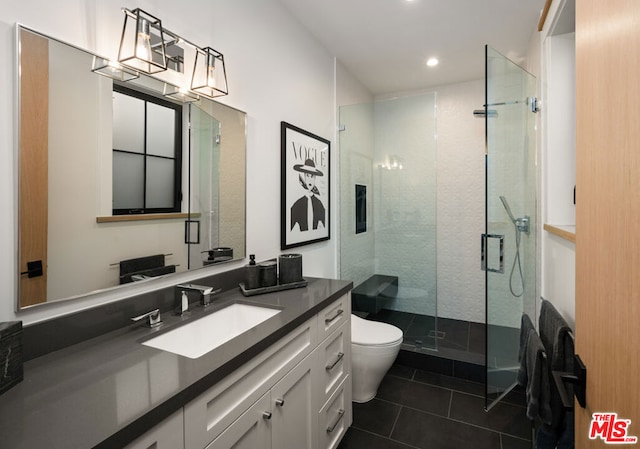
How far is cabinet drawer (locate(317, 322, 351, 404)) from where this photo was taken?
1.50m

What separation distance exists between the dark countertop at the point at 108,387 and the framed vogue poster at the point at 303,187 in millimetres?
1135

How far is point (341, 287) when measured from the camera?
69.9 inches

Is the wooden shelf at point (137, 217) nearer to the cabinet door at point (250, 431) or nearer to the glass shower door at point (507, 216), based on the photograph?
the cabinet door at point (250, 431)

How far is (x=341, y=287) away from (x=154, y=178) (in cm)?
109

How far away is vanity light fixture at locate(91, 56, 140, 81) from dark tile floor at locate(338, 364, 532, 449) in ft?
6.84

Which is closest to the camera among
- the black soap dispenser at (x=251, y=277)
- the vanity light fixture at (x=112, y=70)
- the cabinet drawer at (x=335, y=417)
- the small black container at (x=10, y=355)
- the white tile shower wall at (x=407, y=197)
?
the small black container at (x=10, y=355)

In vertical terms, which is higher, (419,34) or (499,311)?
(419,34)

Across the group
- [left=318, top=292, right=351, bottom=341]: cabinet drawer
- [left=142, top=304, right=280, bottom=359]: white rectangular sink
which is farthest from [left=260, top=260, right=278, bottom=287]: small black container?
[left=318, top=292, right=351, bottom=341]: cabinet drawer

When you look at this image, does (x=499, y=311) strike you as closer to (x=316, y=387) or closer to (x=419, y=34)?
(x=316, y=387)

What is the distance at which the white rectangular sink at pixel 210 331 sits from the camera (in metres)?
1.17

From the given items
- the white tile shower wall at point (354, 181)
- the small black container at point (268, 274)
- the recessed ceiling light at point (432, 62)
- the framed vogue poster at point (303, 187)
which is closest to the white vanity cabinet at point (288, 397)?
the small black container at point (268, 274)

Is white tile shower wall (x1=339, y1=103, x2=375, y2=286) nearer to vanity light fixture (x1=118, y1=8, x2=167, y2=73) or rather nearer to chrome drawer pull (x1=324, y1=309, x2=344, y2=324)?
chrome drawer pull (x1=324, y1=309, x2=344, y2=324)

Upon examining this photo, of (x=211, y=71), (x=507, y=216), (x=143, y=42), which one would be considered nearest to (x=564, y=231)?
(x=507, y=216)

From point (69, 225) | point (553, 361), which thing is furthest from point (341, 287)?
point (69, 225)
